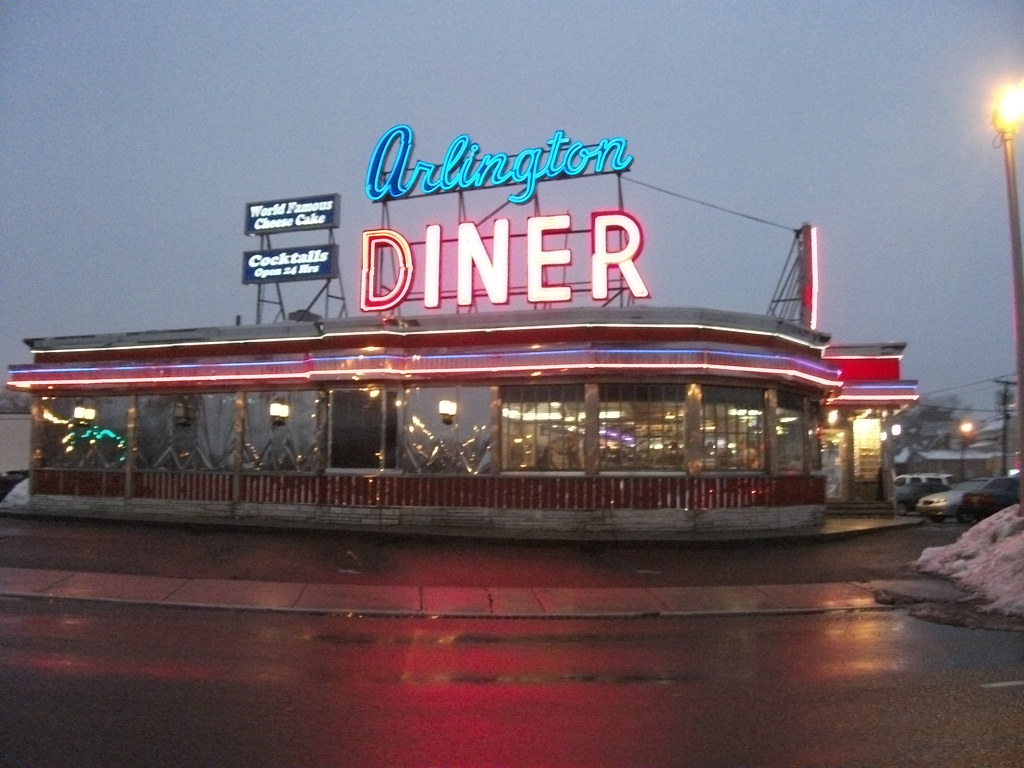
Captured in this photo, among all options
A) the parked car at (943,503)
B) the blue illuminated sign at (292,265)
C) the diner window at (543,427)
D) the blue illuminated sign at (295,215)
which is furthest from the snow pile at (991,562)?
the blue illuminated sign at (295,215)

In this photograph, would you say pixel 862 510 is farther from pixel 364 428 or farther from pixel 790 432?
pixel 364 428

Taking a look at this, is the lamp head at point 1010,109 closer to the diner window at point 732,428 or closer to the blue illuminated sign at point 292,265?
the diner window at point 732,428

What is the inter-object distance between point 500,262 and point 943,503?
52.6 feet

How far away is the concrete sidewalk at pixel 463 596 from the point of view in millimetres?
12695

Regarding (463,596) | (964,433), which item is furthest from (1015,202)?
(964,433)

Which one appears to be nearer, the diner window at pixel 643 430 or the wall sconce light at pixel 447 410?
the diner window at pixel 643 430

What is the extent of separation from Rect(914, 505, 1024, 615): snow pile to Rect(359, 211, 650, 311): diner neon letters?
9.57 meters

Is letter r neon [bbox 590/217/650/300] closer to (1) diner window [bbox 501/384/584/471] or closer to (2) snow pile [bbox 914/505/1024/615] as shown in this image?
(1) diner window [bbox 501/384/584/471]

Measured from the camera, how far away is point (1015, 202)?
52.7 feet

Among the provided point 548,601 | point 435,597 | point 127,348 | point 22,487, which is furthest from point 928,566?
point 22,487

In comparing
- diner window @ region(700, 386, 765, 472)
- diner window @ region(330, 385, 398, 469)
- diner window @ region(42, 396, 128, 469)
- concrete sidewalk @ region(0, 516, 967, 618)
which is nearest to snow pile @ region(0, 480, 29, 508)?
diner window @ region(42, 396, 128, 469)

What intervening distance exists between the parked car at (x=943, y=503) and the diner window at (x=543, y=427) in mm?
14540

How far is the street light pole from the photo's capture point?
15.0 meters

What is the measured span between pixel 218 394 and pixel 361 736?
18.8m
